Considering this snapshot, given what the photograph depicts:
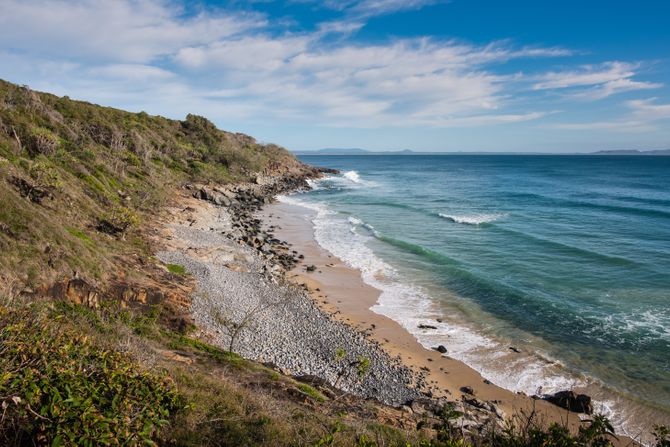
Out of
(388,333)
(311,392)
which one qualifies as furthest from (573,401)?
(311,392)

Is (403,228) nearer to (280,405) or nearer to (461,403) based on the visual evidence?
(461,403)

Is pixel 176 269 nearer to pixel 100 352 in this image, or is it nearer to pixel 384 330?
pixel 384 330

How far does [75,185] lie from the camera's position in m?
22.8

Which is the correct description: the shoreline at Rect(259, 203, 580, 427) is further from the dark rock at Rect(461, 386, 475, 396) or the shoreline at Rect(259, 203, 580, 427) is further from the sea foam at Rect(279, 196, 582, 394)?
the sea foam at Rect(279, 196, 582, 394)

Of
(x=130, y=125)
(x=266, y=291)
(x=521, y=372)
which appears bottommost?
(x=521, y=372)

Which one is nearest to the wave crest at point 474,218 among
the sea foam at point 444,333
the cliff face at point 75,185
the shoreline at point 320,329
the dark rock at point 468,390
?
the sea foam at point 444,333

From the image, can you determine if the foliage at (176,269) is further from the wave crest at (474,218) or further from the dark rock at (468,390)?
the wave crest at (474,218)

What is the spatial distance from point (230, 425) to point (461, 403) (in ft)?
30.3

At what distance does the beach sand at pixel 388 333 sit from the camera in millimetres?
14188

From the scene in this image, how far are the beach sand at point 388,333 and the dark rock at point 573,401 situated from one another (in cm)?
21

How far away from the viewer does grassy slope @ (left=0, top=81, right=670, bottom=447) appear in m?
5.38

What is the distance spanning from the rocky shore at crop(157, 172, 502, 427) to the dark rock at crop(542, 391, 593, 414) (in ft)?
8.71

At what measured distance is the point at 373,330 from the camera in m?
19.3

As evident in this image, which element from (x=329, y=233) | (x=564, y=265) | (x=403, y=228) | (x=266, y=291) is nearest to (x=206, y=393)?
(x=266, y=291)
